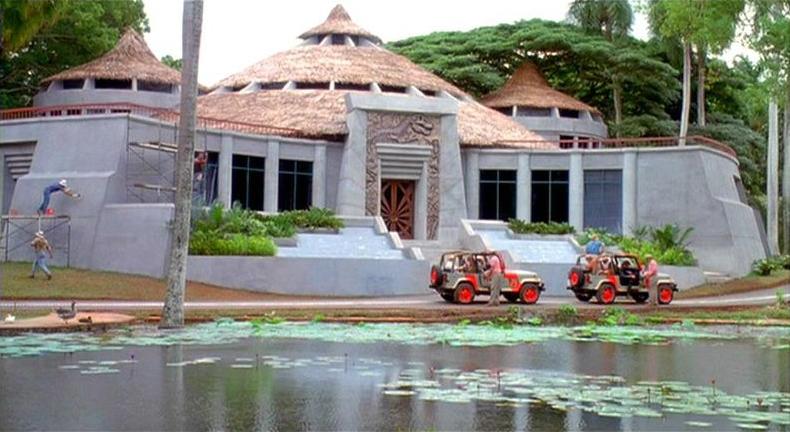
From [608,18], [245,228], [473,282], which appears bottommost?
[473,282]

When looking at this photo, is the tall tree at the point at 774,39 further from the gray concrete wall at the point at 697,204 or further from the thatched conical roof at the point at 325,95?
the thatched conical roof at the point at 325,95

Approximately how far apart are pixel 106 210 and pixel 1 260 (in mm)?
3678

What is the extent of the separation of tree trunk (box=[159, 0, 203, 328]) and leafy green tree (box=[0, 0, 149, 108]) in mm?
31869

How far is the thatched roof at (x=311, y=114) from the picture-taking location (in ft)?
153

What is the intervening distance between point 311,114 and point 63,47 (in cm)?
1765

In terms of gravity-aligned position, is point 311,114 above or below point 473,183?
above

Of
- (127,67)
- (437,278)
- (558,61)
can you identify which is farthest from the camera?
(558,61)

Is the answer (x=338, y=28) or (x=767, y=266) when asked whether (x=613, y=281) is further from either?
(x=338, y=28)

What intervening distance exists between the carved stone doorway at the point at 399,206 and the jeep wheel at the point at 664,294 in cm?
1481

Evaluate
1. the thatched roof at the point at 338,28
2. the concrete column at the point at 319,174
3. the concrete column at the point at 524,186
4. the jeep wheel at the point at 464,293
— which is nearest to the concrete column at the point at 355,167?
the concrete column at the point at 319,174

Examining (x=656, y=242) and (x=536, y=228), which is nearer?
(x=536, y=228)

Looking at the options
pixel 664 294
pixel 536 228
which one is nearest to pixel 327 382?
pixel 664 294

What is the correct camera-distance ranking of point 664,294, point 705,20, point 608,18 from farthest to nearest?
point 608,18 < point 705,20 < point 664,294

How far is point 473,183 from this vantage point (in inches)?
1922
